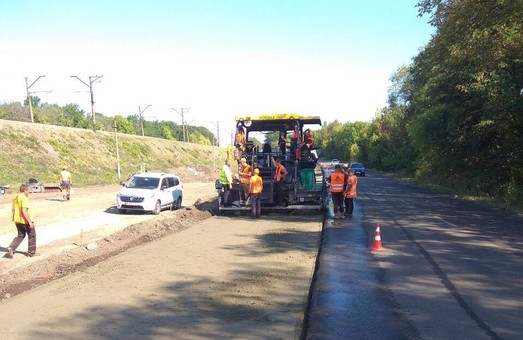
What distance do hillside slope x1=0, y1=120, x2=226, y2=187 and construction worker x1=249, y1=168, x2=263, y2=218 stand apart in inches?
867

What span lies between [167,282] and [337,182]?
9.05 metres

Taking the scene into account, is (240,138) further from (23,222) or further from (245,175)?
(23,222)

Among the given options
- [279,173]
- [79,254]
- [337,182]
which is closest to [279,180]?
[279,173]

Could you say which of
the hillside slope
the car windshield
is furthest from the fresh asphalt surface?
the hillside slope

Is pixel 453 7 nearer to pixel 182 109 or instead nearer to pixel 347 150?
pixel 182 109

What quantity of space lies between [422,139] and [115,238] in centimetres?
2953

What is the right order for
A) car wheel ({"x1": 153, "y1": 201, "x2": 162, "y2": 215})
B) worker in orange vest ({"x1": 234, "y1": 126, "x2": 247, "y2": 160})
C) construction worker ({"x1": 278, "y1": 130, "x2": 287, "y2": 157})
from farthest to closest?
car wheel ({"x1": 153, "y1": 201, "x2": 162, "y2": 215}), construction worker ({"x1": 278, "y1": 130, "x2": 287, "y2": 157}), worker in orange vest ({"x1": 234, "y1": 126, "x2": 247, "y2": 160})

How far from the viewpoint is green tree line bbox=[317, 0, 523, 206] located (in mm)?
17489

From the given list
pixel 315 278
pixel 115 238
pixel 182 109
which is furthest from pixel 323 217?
pixel 182 109

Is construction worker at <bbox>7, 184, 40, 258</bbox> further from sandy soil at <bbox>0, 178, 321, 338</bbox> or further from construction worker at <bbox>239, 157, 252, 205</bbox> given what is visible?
construction worker at <bbox>239, 157, 252, 205</bbox>

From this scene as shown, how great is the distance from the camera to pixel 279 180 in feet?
55.7

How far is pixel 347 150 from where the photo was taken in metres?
116

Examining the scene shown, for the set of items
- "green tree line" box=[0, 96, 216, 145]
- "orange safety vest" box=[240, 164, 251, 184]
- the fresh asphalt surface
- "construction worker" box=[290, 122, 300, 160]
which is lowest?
the fresh asphalt surface

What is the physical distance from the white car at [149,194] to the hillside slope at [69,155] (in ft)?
53.1
